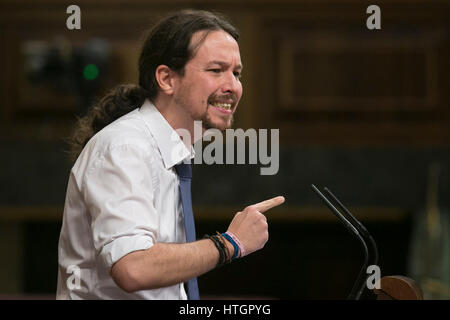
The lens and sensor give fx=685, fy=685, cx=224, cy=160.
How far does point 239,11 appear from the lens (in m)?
3.45

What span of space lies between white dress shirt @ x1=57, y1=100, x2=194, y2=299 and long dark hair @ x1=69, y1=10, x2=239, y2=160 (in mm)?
74

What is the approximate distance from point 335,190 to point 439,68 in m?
0.78

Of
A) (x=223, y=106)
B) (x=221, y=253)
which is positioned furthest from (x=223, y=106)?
(x=221, y=253)

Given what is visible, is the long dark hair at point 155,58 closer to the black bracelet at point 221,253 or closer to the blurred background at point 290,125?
the black bracelet at point 221,253

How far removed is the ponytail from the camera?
1501 millimetres

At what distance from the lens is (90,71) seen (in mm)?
3305

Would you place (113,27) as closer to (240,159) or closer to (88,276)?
(240,159)

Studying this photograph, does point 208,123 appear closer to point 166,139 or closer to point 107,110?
point 166,139

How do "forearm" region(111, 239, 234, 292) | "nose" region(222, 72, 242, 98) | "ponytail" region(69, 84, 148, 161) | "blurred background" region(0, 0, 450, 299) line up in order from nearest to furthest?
"forearm" region(111, 239, 234, 292), "nose" region(222, 72, 242, 98), "ponytail" region(69, 84, 148, 161), "blurred background" region(0, 0, 450, 299)

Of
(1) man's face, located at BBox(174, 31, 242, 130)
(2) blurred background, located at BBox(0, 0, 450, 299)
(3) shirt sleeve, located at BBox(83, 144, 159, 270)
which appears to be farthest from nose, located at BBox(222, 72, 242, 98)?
(2) blurred background, located at BBox(0, 0, 450, 299)

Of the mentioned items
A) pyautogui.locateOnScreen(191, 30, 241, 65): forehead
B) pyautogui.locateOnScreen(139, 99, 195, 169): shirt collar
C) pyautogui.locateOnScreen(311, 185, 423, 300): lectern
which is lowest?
pyautogui.locateOnScreen(311, 185, 423, 300): lectern

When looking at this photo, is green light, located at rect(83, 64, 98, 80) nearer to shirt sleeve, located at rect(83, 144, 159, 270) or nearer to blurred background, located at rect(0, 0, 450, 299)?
blurred background, located at rect(0, 0, 450, 299)

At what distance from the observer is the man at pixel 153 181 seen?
1144 millimetres

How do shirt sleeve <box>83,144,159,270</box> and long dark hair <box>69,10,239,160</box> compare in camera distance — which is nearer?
shirt sleeve <box>83,144,159,270</box>
